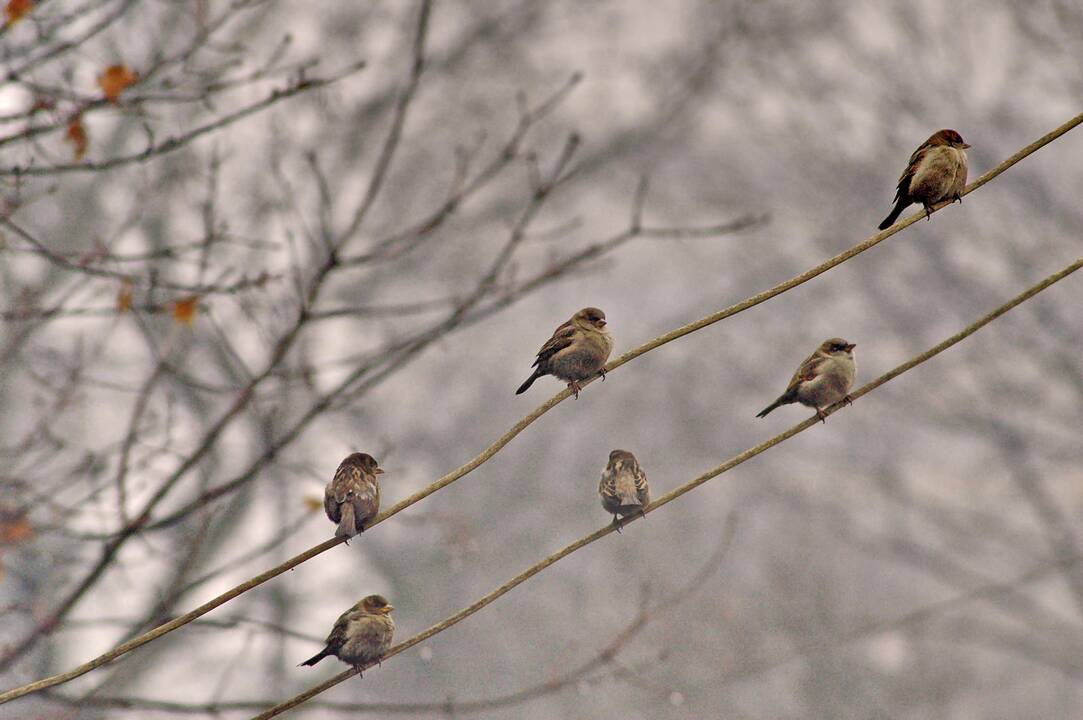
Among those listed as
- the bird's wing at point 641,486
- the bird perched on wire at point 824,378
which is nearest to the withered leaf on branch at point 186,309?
the bird's wing at point 641,486

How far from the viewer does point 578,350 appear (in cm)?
343

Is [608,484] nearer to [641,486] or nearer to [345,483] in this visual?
[641,486]

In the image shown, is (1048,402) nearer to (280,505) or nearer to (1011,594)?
(1011,594)

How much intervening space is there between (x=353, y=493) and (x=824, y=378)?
1.74 m

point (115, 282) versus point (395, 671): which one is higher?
point (395, 671)

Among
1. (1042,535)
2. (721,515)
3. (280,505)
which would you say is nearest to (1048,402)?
(1042,535)

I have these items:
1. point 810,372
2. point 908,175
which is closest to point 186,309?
point 810,372

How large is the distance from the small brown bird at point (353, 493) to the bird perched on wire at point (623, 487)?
776mm

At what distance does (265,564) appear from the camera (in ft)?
35.5

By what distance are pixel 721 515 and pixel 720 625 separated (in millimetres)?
A: 2579

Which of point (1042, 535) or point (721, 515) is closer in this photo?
point (1042, 535)

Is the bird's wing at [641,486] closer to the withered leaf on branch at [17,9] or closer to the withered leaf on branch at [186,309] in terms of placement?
the withered leaf on branch at [186,309]

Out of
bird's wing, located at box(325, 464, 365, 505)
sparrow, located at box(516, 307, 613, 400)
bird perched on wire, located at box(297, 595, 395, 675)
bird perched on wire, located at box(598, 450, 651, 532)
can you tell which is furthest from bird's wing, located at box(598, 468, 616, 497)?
bird's wing, located at box(325, 464, 365, 505)

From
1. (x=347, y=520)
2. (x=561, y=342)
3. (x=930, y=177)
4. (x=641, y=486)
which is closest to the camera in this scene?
(x=347, y=520)
